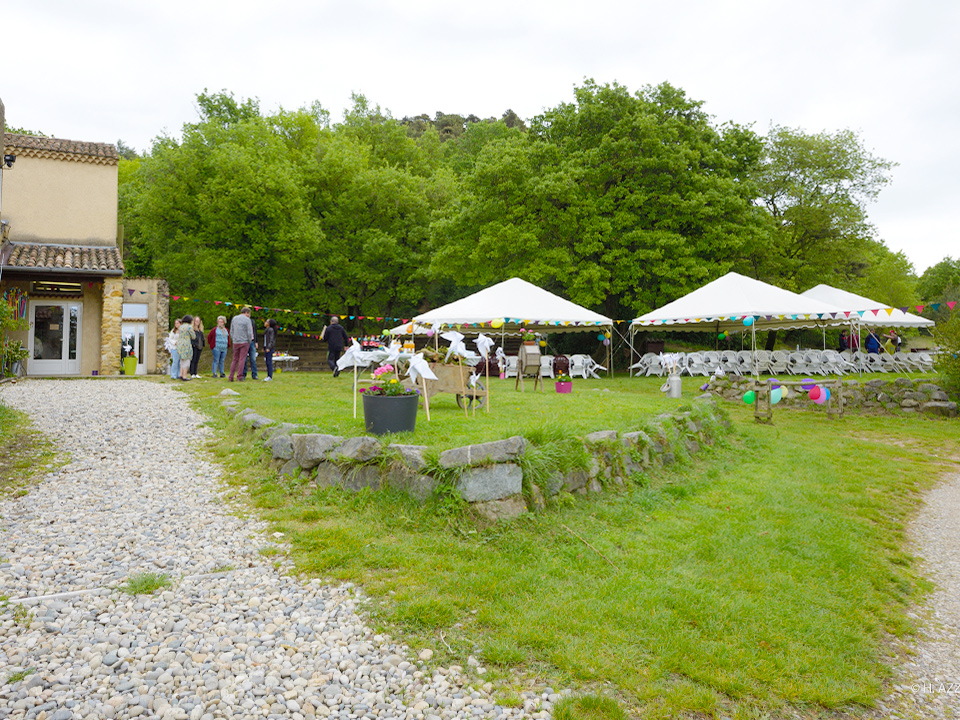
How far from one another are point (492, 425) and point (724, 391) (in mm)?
8620

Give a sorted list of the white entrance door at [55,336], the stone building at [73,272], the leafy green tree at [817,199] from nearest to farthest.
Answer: the stone building at [73,272] → the white entrance door at [55,336] → the leafy green tree at [817,199]

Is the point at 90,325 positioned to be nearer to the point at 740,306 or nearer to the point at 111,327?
the point at 111,327

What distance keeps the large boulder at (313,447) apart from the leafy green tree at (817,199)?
843 inches

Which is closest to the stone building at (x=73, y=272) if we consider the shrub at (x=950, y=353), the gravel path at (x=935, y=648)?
the gravel path at (x=935, y=648)

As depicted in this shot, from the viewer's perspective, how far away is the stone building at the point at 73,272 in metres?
15.1

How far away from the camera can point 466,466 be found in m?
4.15

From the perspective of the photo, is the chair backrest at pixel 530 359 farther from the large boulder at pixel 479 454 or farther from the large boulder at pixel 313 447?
the large boulder at pixel 479 454

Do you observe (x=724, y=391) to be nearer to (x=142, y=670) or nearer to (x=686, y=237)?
(x=686, y=237)

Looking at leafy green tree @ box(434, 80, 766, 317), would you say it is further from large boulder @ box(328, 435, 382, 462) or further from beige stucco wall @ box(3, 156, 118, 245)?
large boulder @ box(328, 435, 382, 462)

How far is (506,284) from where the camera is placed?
1425cm

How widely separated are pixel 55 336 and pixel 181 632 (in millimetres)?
16283

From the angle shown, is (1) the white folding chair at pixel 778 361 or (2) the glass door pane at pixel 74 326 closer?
(2) the glass door pane at pixel 74 326

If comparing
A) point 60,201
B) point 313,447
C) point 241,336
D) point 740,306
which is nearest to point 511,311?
point 740,306

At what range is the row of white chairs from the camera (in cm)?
1616
